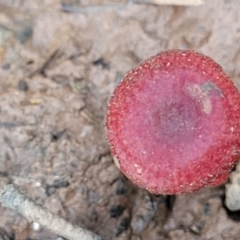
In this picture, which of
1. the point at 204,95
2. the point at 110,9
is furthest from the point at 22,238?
the point at 110,9

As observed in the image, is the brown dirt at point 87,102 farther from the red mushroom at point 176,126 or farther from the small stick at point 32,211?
the red mushroom at point 176,126

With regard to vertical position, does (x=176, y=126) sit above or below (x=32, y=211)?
above

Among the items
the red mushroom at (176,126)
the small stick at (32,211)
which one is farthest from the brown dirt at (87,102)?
the red mushroom at (176,126)

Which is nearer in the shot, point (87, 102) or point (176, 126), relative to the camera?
point (176, 126)

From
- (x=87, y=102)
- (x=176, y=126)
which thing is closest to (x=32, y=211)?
(x=176, y=126)

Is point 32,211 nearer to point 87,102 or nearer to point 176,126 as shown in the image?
point 176,126
